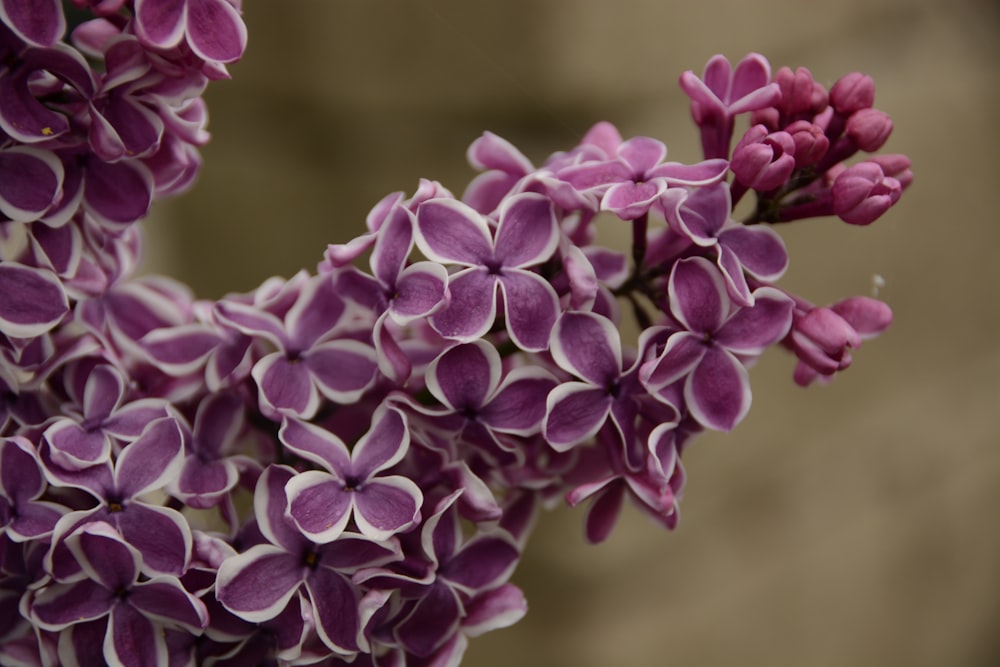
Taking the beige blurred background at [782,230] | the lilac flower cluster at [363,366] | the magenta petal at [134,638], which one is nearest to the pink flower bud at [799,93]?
the lilac flower cluster at [363,366]

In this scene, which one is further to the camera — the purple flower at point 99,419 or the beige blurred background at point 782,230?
the beige blurred background at point 782,230

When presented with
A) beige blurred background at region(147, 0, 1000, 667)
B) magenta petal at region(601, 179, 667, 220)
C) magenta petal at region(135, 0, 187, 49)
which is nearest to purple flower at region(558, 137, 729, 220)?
magenta petal at region(601, 179, 667, 220)

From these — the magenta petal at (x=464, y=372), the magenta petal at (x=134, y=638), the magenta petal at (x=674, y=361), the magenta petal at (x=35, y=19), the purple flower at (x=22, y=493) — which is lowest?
the magenta petal at (x=134, y=638)

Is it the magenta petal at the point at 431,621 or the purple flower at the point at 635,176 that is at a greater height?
the purple flower at the point at 635,176

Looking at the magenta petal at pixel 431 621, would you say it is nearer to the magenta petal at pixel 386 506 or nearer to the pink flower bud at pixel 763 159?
the magenta petal at pixel 386 506

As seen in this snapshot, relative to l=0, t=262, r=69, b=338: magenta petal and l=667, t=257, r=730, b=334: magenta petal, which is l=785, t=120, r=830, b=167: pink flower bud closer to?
l=667, t=257, r=730, b=334: magenta petal

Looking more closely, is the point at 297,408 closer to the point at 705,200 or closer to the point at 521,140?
the point at 705,200

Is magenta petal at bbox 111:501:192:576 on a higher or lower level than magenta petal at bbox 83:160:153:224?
lower
